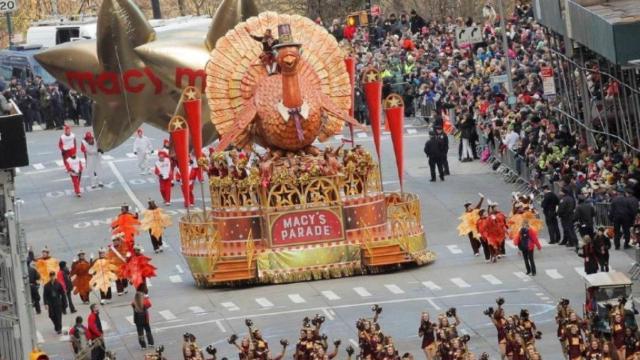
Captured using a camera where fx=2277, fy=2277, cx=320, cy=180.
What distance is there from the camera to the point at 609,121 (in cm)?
5222

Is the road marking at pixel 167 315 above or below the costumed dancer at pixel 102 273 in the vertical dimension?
below

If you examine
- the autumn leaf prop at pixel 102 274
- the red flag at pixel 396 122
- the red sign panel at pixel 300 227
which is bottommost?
the autumn leaf prop at pixel 102 274

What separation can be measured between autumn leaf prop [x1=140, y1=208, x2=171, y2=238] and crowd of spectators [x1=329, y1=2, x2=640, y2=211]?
28.4ft

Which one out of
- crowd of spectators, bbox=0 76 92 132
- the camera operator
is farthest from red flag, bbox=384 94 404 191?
crowd of spectators, bbox=0 76 92 132

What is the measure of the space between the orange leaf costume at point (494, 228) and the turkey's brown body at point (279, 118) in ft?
12.9

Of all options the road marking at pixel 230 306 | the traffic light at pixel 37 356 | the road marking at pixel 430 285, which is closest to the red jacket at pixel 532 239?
the road marking at pixel 430 285

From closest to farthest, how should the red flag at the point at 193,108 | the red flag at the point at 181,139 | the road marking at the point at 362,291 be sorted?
the road marking at the point at 362,291 < the red flag at the point at 181,139 < the red flag at the point at 193,108

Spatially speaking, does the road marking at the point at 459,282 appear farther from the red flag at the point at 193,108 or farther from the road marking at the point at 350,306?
the red flag at the point at 193,108

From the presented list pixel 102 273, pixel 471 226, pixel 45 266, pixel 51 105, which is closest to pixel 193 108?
pixel 102 273

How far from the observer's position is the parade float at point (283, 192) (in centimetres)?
4572

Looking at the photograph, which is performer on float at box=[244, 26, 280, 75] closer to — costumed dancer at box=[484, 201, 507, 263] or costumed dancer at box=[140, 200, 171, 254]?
costumed dancer at box=[140, 200, 171, 254]

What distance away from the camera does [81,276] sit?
45.2 meters

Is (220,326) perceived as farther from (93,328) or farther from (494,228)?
(494,228)

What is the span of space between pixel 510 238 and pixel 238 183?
576cm
